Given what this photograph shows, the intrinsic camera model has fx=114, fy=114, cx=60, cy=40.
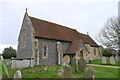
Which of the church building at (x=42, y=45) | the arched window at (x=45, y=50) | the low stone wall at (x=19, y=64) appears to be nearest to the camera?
the low stone wall at (x=19, y=64)

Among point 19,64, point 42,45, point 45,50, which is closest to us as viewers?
point 19,64

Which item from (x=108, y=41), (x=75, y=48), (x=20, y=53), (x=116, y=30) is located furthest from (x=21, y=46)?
(x=116, y=30)

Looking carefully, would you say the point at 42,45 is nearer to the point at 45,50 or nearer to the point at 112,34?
the point at 45,50

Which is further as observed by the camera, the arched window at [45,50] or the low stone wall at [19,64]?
the arched window at [45,50]

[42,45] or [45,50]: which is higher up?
[42,45]

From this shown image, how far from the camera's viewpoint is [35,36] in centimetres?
1773

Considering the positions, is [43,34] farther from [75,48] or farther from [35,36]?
[75,48]

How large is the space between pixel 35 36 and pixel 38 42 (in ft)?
3.53

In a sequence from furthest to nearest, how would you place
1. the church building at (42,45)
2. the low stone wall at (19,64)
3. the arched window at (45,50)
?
the arched window at (45,50)
the church building at (42,45)
the low stone wall at (19,64)

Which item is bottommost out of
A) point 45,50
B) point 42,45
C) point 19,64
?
point 19,64

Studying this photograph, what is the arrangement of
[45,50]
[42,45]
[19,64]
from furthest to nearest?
[45,50] < [42,45] < [19,64]

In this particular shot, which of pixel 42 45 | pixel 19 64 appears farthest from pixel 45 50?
pixel 19 64

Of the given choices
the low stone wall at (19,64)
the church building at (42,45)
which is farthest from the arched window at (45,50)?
the low stone wall at (19,64)

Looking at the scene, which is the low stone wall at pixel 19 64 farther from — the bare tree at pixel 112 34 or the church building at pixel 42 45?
the bare tree at pixel 112 34
